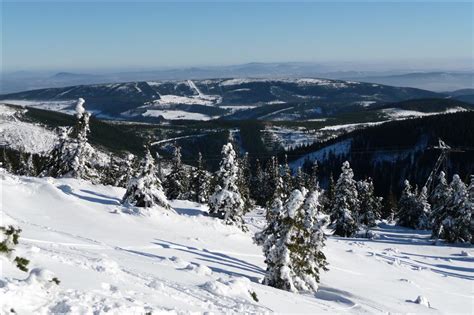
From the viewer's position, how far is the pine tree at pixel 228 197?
32.8 m

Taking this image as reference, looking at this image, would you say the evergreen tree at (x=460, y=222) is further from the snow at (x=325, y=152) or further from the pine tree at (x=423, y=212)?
the snow at (x=325, y=152)

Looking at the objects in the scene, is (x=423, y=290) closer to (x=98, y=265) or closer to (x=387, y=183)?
(x=98, y=265)

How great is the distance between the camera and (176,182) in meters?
63.1

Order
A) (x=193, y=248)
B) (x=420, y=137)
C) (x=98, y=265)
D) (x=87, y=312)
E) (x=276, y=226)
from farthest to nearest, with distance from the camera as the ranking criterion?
1. (x=420, y=137)
2. (x=193, y=248)
3. (x=276, y=226)
4. (x=98, y=265)
5. (x=87, y=312)

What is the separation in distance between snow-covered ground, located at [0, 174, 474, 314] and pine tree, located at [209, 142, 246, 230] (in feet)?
3.09

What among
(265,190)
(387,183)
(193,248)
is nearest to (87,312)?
(193,248)

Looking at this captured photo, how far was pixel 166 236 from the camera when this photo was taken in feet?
84.8

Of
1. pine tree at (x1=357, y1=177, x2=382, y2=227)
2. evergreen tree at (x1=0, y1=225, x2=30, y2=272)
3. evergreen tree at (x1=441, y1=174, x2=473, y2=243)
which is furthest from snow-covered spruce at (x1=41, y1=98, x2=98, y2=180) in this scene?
evergreen tree at (x1=441, y1=174, x2=473, y2=243)

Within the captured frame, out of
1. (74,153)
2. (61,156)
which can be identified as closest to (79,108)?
(74,153)

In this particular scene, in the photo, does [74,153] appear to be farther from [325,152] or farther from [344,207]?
[325,152]

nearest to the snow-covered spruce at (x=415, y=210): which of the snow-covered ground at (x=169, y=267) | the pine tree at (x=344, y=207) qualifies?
the pine tree at (x=344, y=207)

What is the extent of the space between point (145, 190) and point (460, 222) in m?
32.3

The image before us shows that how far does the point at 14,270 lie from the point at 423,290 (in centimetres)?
2106

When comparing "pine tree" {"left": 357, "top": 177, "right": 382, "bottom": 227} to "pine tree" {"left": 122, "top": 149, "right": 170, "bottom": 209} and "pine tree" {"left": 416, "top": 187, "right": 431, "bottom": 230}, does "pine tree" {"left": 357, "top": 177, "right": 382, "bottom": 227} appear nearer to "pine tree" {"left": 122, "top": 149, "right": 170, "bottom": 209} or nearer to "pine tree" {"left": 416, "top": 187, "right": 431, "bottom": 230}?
"pine tree" {"left": 416, "top": 187, "right": 431, "bottom": 230}
